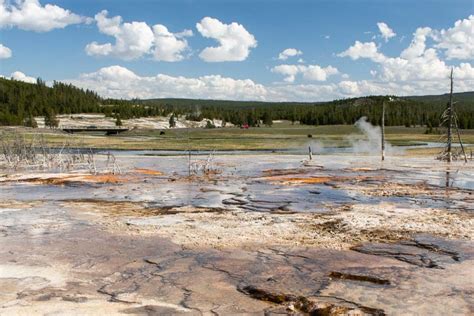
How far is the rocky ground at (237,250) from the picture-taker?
8609mm

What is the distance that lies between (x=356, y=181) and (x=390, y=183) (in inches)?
68.9

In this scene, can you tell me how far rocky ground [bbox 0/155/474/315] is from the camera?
861cm

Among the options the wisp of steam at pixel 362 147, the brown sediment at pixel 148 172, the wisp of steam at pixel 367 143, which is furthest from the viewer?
the wisp of steam at pixel 367 143

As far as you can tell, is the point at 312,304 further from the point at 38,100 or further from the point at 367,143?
the point at 38,100

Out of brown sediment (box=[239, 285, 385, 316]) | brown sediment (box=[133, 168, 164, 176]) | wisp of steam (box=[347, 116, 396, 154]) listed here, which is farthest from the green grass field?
brown sediment (box=[239, 285, 385, 316])

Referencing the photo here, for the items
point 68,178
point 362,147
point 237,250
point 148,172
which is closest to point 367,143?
point 362,147

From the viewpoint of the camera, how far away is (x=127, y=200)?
20109mm

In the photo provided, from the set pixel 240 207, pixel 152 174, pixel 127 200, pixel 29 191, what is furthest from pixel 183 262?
pixel 152 174

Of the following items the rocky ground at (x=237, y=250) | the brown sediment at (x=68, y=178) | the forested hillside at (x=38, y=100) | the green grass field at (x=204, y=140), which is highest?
the forested hillside at (x=38, y=100)

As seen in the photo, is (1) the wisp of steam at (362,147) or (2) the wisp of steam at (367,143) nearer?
(1) the wisp of steam at (362,147)

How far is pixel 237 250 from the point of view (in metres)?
12.0

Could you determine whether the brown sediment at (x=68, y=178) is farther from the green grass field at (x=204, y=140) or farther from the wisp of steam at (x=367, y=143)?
the wisp of steam at (x=367, y=143)

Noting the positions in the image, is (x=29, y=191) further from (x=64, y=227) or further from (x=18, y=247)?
(x=18, y=247)

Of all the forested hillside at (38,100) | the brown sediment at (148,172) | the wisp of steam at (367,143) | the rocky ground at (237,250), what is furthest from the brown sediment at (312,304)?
the forested hillside at (38,100)
